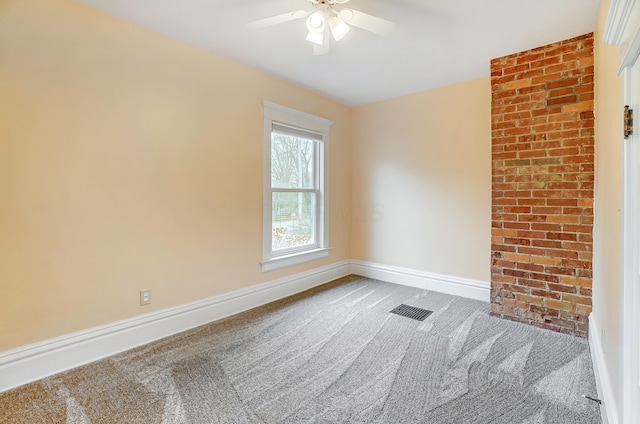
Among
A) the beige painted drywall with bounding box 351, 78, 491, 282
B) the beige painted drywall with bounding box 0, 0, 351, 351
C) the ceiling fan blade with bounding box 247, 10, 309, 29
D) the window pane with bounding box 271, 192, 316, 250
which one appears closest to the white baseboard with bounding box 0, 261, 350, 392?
the beige painted drywall with bounding box 0, 0, 351, 351

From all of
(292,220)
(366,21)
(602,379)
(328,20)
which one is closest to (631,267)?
(602,379)

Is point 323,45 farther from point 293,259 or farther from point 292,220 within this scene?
point 293,259

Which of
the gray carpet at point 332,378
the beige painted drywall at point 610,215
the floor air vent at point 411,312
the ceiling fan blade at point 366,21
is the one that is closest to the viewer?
the beige painted drywall at point 610,215

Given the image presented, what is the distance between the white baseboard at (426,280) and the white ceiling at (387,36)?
2303 mm

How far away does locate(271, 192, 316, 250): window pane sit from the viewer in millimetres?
3445

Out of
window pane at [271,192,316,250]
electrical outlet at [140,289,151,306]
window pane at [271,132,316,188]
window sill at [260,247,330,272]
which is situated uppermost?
window pane at [271,132,316,188]

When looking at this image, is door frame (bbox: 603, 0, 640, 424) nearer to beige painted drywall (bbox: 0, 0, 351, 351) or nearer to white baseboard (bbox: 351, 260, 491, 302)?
white baseboard (bbox: 351, 260, 491, 302)

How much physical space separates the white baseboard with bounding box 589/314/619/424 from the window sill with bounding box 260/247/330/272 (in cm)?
268

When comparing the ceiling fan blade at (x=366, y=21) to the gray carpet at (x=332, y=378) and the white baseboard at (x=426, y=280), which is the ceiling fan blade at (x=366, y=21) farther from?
the white baseboard at (x=426, y=280)

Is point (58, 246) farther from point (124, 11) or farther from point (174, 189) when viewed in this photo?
point (124, 11)

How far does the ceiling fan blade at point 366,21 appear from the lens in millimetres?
1750

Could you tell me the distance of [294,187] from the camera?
3639 mm

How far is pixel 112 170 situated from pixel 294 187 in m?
1.91

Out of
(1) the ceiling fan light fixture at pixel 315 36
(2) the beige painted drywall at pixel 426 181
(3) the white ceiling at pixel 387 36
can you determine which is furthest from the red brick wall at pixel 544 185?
(1) the ceiling fan light fixture at pixel 315 36
